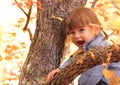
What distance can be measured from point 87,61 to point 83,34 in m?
0.68

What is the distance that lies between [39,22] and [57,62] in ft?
1.32

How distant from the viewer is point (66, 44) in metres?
2.84

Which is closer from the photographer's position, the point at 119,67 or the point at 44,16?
the point at 119,67

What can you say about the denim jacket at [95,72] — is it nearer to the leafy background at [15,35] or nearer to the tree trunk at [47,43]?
the tree trunk at [47,43]

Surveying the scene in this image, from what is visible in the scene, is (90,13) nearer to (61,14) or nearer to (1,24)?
(61,14)

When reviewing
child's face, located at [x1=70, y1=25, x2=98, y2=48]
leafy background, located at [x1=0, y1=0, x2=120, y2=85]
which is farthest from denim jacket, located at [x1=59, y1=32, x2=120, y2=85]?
leafy background, located at [x1=0, y1=0, x2=120, y2=85]

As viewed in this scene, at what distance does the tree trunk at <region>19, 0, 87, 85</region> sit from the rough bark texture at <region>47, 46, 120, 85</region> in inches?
17.7

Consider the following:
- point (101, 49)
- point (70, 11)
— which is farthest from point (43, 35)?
point (101, 49)

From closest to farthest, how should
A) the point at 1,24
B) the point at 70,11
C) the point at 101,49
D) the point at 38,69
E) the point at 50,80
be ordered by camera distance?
the point at 101,49 → the point at 50,80 → the point at 38,69 → the point at 70,11 → the point at 1,24

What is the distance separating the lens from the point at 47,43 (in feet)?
8.82

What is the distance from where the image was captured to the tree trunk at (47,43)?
2.62 m

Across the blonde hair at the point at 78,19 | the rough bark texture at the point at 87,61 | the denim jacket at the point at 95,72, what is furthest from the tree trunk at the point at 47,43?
the rough bark texture at the point at 87,61

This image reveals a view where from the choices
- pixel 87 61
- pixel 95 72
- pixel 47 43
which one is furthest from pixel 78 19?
pixel 87 61

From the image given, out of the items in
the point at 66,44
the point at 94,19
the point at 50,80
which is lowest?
the point at 50,80
